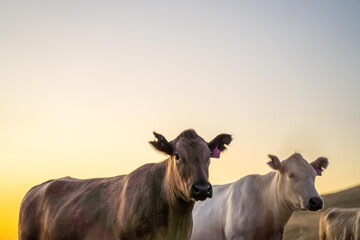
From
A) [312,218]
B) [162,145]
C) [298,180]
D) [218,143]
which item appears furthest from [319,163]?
[312,218]

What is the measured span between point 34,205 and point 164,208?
3.47 m

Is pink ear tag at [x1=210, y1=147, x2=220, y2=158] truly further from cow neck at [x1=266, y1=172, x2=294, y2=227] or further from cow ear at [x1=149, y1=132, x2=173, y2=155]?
cow neck at [x1=266, y1=172, x2=294, y2=227]

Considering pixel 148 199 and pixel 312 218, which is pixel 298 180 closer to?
pixel 148 199

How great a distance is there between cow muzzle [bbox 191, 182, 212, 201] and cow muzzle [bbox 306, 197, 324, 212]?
215 inches

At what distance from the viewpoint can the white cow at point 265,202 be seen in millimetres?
13297

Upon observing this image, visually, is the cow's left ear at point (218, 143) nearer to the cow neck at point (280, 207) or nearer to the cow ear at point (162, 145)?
the cow ear at point (162, 145)

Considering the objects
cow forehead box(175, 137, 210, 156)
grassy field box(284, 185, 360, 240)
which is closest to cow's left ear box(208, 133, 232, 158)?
cow forehead box(175, 137, 210, 156)

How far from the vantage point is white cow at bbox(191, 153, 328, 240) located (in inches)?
523

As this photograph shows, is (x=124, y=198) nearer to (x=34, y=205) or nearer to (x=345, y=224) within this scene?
(x=34, y=205)

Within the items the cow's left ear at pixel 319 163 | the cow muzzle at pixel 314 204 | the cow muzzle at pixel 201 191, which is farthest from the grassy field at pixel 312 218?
the cow muzzle at pixel 201 191

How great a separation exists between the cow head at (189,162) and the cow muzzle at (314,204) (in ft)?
14.2

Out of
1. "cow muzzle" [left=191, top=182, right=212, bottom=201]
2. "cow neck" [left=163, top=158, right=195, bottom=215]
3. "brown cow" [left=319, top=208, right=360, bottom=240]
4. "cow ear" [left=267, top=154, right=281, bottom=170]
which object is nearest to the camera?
"cow muzzle" [left=191, top=182, right=212, bottom=201]

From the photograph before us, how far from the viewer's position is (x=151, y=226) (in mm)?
8570

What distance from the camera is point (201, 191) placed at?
804cm
